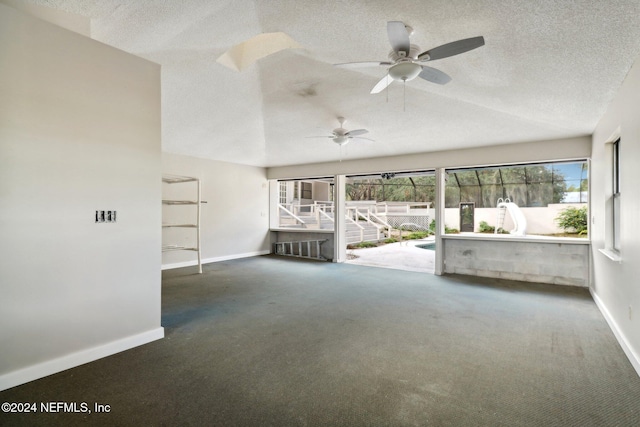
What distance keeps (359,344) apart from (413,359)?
50 centimetres

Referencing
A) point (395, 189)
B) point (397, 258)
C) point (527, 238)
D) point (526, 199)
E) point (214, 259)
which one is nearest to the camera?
point (527, 238)

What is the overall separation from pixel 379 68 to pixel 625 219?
109 inches

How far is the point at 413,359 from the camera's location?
103 inches

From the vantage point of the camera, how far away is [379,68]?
3461 millimetres

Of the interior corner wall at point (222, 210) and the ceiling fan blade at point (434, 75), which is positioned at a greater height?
the ceiling fan blade at point (434, 75)

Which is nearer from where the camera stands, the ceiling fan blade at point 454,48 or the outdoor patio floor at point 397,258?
the ceiling fan blade at point 454,48

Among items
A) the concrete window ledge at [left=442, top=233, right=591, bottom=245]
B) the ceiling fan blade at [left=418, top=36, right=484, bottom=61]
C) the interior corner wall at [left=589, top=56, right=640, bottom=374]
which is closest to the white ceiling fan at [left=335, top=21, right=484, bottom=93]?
the ceiling fan blade at [left=418, top=36, right=484, bottom=61]

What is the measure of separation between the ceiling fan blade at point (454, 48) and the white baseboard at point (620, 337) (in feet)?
8.71

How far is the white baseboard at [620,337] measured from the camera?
2.43m

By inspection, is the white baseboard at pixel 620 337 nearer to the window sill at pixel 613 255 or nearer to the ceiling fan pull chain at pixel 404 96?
the window sill at pixel 613 255

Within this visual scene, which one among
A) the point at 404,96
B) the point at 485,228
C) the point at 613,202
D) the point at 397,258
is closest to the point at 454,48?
the point at 404,96

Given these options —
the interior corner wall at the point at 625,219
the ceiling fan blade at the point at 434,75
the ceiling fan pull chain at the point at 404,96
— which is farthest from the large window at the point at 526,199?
the ceiling fan blade at the point at 434,75

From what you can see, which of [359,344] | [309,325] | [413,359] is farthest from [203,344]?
[413,359]

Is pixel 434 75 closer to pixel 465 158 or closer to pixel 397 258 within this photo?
pixel 465 158
